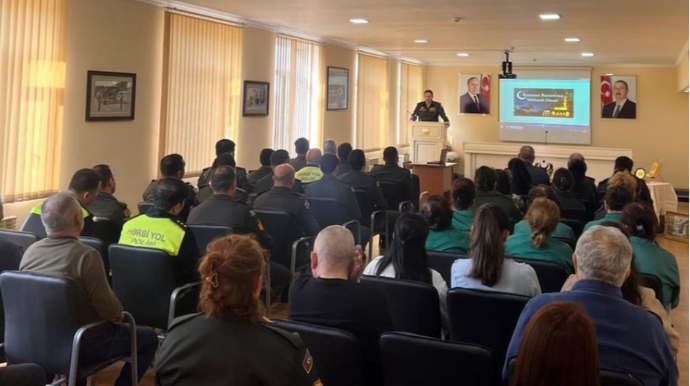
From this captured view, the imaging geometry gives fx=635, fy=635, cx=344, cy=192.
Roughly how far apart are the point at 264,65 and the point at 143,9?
2.74 meters

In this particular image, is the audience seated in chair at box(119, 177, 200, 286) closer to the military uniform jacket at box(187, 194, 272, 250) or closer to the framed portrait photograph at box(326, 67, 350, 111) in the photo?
the military uniform jacket at box(187, 194, 272, 250)

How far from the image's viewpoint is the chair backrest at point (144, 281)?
3.42 metres

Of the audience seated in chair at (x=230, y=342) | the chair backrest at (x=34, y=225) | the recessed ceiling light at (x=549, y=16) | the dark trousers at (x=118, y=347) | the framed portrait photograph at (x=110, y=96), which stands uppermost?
the recessed ceiling light at (x=549, y=16)

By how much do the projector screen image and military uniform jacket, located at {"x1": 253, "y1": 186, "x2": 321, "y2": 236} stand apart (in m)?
12.1

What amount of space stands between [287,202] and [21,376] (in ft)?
9.99

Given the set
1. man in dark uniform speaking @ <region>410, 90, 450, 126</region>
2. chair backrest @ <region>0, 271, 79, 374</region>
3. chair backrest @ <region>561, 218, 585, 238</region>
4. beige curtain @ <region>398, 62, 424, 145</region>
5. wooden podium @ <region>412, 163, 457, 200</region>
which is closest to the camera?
chair backrest @ <region>0, 271, 79, 374</region>

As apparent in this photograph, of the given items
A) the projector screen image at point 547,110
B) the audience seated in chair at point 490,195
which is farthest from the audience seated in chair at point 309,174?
the projector screen image at point 547,110

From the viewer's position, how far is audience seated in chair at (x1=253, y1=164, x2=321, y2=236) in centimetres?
506

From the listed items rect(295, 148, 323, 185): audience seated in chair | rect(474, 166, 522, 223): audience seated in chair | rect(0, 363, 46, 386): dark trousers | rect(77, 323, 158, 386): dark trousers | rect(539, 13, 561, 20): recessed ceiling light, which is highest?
rect(539, 13, 561, 20): recessed ceiling light

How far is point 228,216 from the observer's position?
4.34m

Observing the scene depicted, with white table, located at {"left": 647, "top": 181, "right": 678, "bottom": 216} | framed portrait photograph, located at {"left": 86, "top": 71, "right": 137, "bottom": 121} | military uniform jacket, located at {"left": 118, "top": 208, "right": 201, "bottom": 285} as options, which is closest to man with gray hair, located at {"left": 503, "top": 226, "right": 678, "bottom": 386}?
military uniform jacket, located at {"left": 118, "top": 208, "right": 201, "bottom": 285}

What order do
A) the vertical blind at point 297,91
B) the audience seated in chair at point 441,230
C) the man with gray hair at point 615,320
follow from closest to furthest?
1. the man with gray hair at point 615,320
2. the audience seated in chair at point 441,230
3. the vertical blind at point 297,91

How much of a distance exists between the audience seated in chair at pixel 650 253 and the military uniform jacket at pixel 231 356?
2.46m

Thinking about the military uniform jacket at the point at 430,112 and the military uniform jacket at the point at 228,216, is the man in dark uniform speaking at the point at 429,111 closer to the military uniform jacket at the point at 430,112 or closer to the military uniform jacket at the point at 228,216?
the military uniform jacket at the point at 430,112
